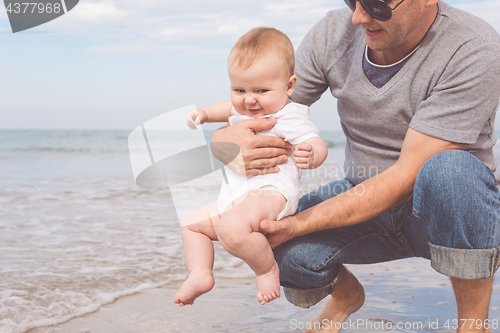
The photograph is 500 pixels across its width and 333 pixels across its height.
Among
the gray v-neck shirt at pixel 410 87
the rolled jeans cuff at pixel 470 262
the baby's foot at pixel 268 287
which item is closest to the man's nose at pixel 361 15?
the gray v-neck shirt at pixel 410 87

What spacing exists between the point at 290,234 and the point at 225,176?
0.37 meters

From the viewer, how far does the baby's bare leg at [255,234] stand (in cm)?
165

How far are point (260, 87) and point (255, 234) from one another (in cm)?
59

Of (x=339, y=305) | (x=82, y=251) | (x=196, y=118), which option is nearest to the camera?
(x=196, y=118)

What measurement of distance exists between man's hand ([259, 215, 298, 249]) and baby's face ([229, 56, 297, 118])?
1.52 ft

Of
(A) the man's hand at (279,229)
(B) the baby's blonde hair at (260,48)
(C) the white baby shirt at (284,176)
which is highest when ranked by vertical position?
(B) the baby's blonde hair at (260,48)

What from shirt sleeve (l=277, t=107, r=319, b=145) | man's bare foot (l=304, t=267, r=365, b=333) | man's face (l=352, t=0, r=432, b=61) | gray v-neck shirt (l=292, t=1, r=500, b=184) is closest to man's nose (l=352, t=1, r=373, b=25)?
man's face (l=352, t=0, r=432, b=61)

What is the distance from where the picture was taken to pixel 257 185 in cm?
180

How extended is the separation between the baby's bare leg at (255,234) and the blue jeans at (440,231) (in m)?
0.31

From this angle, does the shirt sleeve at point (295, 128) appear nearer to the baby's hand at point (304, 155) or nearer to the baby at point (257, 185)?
the baby at point (257, 185)

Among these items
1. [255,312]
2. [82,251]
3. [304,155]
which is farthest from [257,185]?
[82,251]

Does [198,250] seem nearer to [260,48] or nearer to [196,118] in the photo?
[196,118]

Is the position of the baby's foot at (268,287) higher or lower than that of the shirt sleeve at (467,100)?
lower

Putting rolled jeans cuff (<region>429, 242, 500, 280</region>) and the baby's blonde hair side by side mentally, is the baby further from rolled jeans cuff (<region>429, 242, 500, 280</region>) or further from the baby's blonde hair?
rolled jeans cuff (<region>429, 242, 500, 280</region>)
